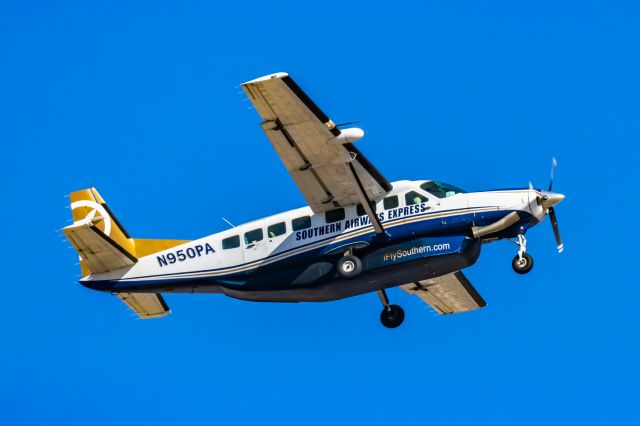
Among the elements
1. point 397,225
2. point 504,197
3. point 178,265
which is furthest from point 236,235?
point 504,197

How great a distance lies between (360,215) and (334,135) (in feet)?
9.96

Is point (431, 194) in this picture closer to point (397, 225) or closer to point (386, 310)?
point (397, 225)

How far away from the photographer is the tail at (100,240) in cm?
3278

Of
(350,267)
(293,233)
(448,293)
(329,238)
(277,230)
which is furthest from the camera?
(448,293)

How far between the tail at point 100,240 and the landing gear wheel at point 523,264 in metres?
9.03

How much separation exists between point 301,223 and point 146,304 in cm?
544

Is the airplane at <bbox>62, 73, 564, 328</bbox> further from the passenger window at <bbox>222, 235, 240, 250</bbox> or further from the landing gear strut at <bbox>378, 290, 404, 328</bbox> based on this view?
the landing gear strut at <bbox>378, 290, 404, 328</bbox>

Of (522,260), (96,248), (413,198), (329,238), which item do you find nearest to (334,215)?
(329,238)

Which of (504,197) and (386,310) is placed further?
(386,310)

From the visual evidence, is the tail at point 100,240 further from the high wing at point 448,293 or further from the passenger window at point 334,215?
the high wing at point 448,293

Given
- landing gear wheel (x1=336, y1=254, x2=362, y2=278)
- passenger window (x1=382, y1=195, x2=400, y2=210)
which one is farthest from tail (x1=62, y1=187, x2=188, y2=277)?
passenger window (x1=382, y1=195, x2=400, y2=210)

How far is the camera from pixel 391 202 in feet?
106

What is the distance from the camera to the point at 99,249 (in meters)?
33.2

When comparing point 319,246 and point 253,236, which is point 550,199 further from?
point 253,236
